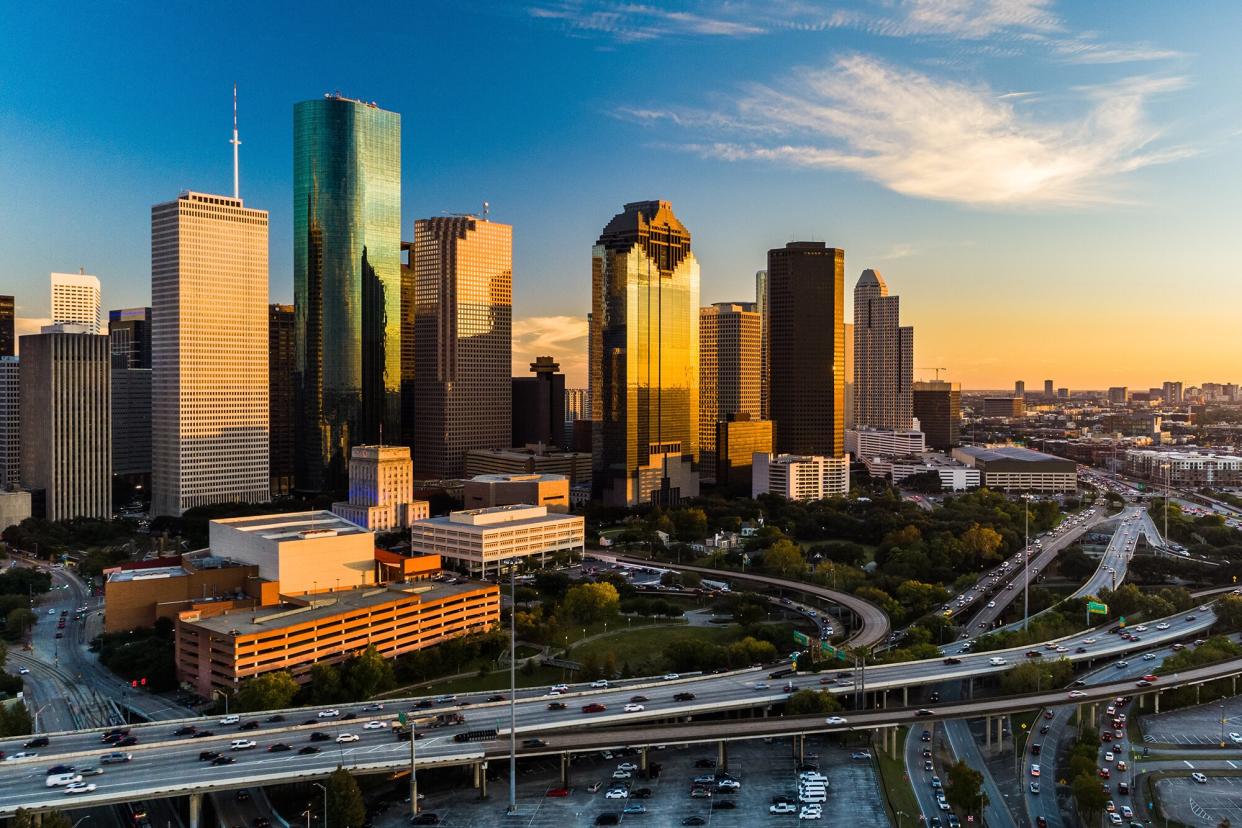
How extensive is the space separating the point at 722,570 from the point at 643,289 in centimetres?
6189

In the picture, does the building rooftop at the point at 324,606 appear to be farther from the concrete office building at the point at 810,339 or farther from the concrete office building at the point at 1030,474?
the concrete office building at the point at 1030,474

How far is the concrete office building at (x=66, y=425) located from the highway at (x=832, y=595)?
7000 centimetres

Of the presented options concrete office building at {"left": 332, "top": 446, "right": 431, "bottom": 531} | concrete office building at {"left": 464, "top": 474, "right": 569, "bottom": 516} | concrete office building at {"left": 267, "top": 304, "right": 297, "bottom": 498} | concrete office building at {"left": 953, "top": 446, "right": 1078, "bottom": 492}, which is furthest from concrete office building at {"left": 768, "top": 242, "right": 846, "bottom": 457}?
concrete office building at {"left": 267, "top": 304, "right": 297, "bottom": 498}

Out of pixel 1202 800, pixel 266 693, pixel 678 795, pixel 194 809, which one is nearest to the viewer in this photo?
pixel 194 809

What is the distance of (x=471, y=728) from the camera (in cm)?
5109

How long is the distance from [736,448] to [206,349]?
86.0 metres

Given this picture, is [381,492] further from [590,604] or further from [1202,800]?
[1202,800]

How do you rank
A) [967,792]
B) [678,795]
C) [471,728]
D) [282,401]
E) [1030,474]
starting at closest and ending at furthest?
[967,792], [678,795], [471,728], [282,401], [1030,474]

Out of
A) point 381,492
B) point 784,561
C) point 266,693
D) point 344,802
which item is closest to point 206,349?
point 381,492

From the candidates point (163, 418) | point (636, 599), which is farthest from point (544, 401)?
point (636, 599)

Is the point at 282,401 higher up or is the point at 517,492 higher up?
the point at 282,401

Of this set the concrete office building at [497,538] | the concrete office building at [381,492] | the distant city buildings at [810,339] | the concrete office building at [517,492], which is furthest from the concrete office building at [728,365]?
the concrete office building at [497,538]

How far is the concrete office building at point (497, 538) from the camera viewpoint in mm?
104500

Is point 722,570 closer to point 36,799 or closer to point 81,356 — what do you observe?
point 36,799
